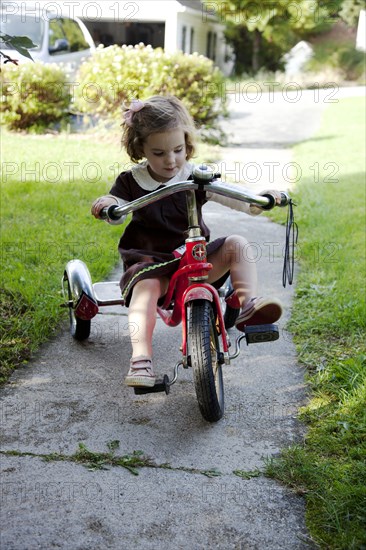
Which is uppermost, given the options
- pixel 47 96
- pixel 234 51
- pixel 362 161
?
pixel 234 51

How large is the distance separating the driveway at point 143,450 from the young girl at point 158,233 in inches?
11.1

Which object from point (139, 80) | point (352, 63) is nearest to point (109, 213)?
point (139, 80)

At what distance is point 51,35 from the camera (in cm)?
1184

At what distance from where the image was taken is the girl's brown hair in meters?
2.82

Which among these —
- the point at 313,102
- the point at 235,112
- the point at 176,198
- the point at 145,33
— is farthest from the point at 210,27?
the point at 176,198

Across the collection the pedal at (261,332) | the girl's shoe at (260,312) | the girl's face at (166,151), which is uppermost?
the girl's face at (166,151)

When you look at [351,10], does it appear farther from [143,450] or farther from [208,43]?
[143,450]

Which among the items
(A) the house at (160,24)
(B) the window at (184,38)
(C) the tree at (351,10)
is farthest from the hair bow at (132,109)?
(C) the tree at (351,10)

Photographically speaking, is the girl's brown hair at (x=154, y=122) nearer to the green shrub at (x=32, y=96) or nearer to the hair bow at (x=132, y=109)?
the hair bow at (x=132, y=109)

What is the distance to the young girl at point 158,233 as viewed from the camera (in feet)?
9.02

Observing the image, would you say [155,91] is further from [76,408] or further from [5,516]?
[5,516]

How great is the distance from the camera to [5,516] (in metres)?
2.09

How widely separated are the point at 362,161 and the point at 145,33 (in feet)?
56.1

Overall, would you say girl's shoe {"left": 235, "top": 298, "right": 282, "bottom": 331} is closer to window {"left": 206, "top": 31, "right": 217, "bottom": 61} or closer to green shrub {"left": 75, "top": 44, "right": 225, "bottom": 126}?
green shrub {"left": 75, "top": 44, "right": 225, "bottom": 126}
